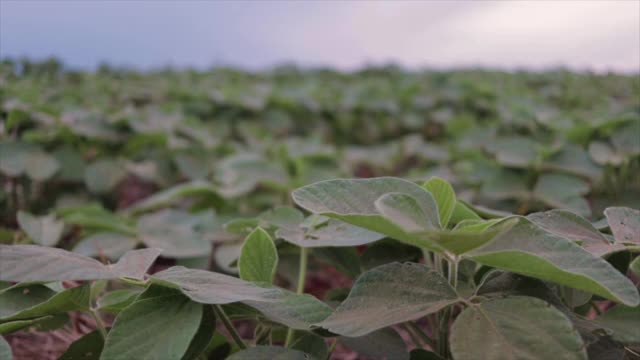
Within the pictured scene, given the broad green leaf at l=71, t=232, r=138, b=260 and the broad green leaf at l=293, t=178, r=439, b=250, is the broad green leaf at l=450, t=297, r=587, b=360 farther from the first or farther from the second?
the broad green leaf at l=71, t=232, r=138, b=260

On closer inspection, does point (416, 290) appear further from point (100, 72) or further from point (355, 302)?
point (100, 72)

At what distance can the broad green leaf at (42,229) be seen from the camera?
1.16 meters

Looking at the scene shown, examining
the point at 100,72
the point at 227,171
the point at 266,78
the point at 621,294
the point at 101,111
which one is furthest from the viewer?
the point at 266,78

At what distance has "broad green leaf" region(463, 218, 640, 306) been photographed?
19.3 inches

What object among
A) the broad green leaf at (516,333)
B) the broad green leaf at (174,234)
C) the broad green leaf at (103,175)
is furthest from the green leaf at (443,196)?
the broad green leaf at (103,175)

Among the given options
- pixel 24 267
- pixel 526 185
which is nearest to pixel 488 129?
pixel 526 185

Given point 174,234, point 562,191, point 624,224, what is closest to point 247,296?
point 624,224

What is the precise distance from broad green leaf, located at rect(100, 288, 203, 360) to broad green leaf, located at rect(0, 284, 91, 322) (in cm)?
8

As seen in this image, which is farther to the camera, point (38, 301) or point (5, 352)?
point (38, 301)

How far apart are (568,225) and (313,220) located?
0.31 m

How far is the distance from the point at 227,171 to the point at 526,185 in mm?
729

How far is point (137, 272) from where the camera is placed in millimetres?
568

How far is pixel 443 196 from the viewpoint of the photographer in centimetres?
64

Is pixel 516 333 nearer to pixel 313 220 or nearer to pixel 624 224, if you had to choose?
pixel 624 224
